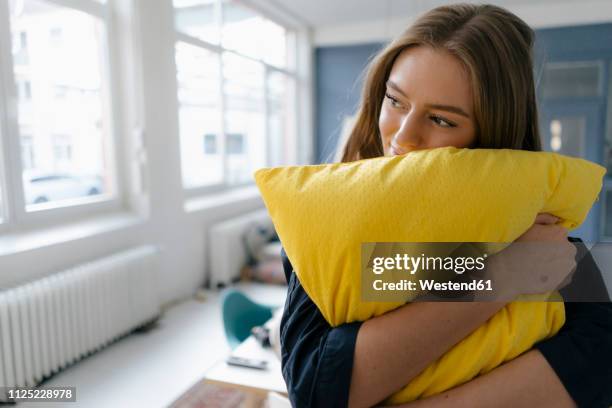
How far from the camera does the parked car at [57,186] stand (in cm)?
261

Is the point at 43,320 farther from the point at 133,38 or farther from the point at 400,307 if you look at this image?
the point at 400,307

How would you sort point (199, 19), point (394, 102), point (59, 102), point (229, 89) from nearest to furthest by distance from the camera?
point (394, 102) < point (59, 102) < point (199, 19) < point (229, 89)

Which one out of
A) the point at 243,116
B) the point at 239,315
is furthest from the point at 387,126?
the point at 243,116

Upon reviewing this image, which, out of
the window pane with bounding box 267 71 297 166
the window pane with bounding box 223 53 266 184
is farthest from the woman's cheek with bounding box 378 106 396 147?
the window pane with bounding box 267 71 297 166

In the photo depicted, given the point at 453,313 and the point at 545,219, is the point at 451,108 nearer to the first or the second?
the point at 545,219

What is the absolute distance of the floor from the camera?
7.20ft

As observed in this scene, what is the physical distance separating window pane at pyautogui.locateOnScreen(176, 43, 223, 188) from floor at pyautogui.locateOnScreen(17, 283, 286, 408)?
1464 mm

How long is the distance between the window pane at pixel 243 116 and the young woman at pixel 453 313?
3.75 metres

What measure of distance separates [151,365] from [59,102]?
174 cm

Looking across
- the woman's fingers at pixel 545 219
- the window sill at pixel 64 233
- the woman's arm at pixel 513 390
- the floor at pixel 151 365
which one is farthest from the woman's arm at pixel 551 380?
the window sill at pixel 64 233

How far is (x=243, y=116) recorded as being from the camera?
5055 mm

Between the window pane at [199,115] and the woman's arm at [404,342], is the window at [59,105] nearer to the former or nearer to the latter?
the window pane at [199,115]

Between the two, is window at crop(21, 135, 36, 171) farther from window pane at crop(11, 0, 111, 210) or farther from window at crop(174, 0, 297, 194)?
window at crop(174, 0, 297, 194)

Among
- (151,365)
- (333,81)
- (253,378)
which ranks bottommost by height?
(151,365)
